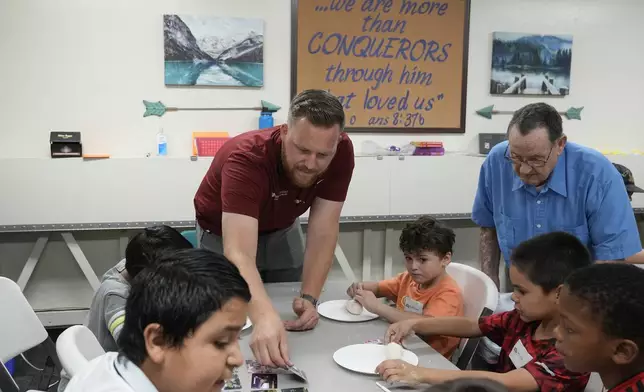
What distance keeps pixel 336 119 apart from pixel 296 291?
0.84 meters

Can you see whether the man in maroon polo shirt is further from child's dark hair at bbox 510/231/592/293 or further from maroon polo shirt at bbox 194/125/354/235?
child's dark hair at bbox 510/231/592/293

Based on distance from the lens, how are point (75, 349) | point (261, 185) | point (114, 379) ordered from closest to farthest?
point (114, 379)
point (75, 349)
point (261, 185)

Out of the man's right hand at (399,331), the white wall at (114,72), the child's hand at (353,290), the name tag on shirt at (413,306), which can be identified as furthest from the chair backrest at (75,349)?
the white wall at (114,72)

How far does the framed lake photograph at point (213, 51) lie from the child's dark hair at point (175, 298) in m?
2.72

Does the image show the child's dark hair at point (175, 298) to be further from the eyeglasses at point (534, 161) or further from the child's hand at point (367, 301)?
the eyeglasses at point (534, 161)

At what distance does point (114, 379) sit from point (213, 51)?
293cm

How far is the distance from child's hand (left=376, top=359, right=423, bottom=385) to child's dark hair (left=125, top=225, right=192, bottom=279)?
2.68 ft

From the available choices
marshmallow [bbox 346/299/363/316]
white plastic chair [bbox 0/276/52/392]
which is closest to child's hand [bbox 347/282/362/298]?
marshmallow [bbox 346/299/363/316]

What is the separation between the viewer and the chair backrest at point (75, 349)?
138 centimetres

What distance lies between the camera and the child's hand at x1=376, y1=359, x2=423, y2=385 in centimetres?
146

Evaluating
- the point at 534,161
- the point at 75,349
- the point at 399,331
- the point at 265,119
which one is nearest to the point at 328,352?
the point at 399,331

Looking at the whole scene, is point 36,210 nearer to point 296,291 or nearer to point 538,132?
point 296,291

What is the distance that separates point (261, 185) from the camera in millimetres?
1920

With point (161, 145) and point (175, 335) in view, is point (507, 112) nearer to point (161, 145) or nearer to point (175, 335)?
point (161, 145)
